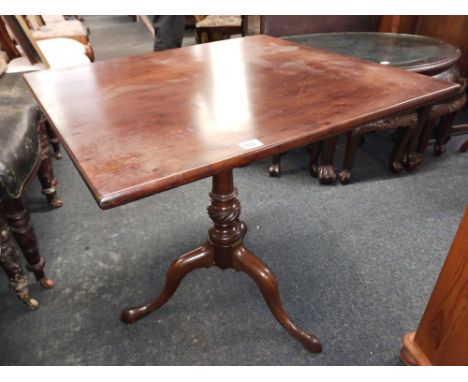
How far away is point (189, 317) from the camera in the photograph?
1174 mm

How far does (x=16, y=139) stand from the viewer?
1145mm

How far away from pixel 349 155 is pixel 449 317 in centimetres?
101

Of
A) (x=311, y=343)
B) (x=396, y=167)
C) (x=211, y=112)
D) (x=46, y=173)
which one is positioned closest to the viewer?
(x=211, y=112)

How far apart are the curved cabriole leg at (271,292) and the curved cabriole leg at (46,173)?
0.97 meters

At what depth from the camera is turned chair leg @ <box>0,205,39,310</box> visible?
1.03 meters

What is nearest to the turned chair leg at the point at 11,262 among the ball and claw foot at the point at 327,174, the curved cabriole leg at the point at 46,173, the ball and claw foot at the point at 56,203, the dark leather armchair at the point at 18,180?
the dark leather armchair at the point at 18,180

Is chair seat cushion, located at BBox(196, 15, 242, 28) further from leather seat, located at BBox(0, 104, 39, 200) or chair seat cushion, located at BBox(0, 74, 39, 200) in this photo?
leather seat, located at BBox(0, 104, 39, 200)

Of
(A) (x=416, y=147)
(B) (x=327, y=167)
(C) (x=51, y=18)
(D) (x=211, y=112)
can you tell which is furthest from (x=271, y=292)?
(C) (x=51, y=18)

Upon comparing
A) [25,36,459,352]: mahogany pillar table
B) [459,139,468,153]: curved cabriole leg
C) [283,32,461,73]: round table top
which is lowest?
[459,139,468,153]: curved cabriole leg

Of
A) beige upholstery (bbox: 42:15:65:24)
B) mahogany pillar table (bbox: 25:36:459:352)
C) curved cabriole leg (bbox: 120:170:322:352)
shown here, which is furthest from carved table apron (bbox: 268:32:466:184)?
beige upholstery (bbox: 42:15:65:24)

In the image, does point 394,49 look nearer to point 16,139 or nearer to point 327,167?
point 327,167

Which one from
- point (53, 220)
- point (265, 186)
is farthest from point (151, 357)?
point (265, 186)

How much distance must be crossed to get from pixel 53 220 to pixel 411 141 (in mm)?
1789

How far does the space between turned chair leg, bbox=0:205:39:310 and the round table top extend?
1482 mm
